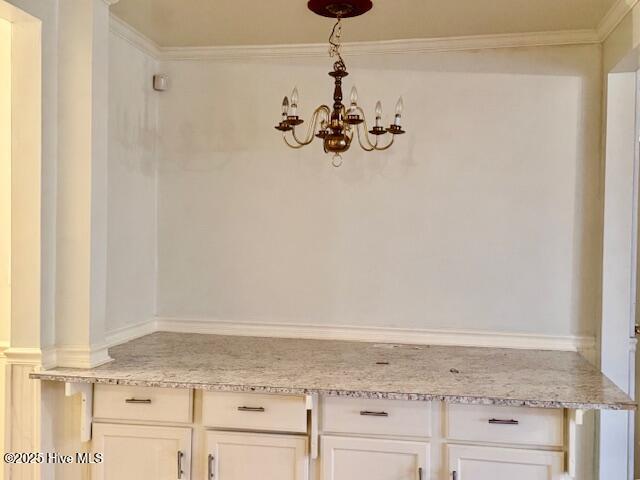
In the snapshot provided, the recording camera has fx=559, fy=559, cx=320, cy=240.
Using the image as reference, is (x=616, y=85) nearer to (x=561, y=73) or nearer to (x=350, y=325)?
(x=561, y=73)

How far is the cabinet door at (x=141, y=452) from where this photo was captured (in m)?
2.30

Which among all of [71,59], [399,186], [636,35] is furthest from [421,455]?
[71,59]

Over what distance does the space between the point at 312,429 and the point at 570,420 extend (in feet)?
3.17

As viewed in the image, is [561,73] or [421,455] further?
[561,73]

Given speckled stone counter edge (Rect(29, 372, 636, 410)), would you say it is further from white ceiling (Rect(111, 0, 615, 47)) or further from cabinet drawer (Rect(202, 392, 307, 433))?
white ceiling (Rect(111, 0, 615, 47))

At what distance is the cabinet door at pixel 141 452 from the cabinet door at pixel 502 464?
1.08 meters

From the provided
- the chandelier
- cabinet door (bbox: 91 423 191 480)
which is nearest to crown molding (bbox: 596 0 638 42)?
the chandelier

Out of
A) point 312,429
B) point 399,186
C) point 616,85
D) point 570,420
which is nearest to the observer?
point 570,420

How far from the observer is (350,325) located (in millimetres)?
3055

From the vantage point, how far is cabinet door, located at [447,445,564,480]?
2094 mm

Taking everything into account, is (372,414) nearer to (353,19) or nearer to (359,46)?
(353,19)

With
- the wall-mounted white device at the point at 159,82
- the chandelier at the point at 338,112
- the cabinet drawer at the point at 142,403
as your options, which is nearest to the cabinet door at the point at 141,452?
the cabinet drawer at the point at 142,403

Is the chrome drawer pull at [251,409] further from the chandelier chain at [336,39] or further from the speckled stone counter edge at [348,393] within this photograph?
the chandelier chain at [336,39]

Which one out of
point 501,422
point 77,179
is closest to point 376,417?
point 501,422
